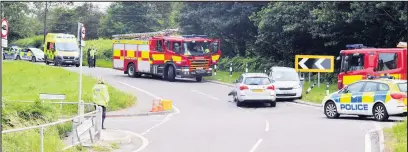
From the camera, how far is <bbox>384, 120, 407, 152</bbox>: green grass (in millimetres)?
Answer: 13336

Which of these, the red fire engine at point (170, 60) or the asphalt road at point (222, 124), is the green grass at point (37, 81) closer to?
the asphalt road at point (222, 124)

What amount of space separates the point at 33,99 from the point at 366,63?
886 cm

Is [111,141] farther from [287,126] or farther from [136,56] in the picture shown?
[136,56]

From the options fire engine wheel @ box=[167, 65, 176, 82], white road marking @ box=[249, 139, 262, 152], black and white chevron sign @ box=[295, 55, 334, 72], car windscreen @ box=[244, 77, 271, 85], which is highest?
black and white chevron sign @ box=[295, 55, 334, 72]

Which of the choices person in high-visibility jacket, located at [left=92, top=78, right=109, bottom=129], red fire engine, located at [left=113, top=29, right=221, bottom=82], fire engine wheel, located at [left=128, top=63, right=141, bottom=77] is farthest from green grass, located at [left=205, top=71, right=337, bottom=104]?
person in high-visibility jacket, located at [left=92, top=78, right=109, bottom=129]

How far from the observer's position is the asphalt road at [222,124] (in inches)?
651

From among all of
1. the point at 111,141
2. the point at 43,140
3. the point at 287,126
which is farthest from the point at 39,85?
the point at 287,126

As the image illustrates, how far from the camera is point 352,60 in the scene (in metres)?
20.7

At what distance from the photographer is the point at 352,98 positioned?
21.3 m

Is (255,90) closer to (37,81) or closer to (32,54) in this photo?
(37,81)

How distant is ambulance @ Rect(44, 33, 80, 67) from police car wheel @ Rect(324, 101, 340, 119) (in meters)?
8.57

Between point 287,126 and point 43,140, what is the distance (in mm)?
8565

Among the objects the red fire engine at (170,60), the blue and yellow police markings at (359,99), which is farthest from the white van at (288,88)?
the blue and yellow police markings at (359,99)

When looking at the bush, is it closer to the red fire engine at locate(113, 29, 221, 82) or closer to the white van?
the red fire engine at locate(113, 29, 221, 82)
